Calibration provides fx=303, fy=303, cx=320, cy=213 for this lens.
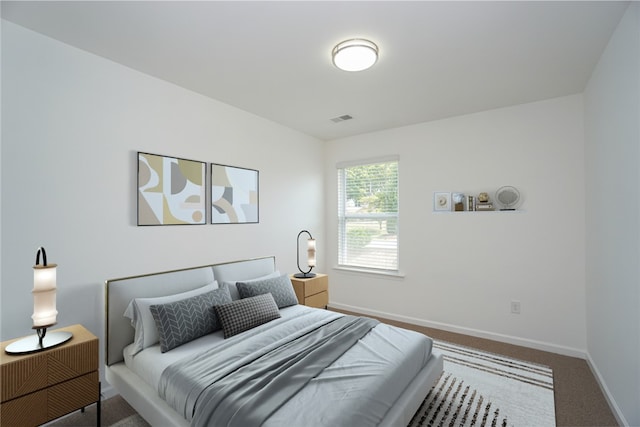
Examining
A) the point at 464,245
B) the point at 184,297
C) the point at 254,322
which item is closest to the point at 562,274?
the point at 464,245

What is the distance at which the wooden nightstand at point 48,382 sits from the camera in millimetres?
1648

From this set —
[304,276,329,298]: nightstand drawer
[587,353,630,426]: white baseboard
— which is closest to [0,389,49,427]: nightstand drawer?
[304,276,329,298]: nightstand drawer

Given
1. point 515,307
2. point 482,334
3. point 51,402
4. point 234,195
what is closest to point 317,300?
point 234,195

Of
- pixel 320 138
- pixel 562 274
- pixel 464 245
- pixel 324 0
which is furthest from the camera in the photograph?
pixel 320 138

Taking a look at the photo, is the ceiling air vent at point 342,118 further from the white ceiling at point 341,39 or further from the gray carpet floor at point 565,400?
the gray carpet floor at point 565,400

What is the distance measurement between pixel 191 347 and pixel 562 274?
368 cm

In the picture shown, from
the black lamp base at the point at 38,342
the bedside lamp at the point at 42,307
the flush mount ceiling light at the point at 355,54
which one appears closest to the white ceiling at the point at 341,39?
the flush mount ceiling light at the point at 355,54

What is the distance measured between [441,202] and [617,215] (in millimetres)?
1856

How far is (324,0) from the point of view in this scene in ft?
5.95

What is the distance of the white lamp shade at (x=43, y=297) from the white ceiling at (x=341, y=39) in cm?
164

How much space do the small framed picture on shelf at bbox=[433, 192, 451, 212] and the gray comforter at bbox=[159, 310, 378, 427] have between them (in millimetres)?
2123

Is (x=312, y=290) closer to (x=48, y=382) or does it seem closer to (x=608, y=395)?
(x=48, y=382)

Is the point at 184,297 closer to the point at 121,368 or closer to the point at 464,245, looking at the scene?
the point at 121,368

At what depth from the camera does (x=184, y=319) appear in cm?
229
